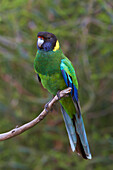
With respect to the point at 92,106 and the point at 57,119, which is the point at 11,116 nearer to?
the point at 57,119

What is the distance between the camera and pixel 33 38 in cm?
619

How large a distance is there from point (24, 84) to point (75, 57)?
1280 millimetres

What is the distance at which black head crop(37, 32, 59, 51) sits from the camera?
4270 mm

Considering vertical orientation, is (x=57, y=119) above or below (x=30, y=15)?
below

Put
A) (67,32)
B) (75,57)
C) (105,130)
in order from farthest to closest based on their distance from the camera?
1. (105,130)
2. (75,57)
3. (67,32)

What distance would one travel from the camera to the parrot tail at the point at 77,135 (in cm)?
411

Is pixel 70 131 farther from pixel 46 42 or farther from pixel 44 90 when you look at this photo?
pixel 44 90

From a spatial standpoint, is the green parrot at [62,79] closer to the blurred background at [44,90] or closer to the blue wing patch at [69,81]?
the blue wing patch at [69,81]

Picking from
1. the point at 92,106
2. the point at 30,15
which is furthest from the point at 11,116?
the point at 30,15

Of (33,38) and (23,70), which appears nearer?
(33,38)

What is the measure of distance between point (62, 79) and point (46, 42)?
54 centimetres

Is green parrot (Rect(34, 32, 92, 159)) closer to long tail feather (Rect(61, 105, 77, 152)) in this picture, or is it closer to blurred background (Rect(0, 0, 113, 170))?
long tail feather (Rect(61, 105, 77, 152))

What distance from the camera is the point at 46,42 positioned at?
→ 4.32 meters

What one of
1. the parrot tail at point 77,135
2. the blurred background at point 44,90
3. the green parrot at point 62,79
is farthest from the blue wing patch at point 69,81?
the blurred background at point 44,90
